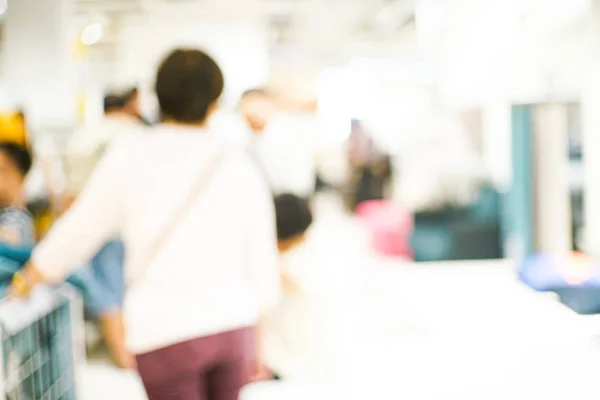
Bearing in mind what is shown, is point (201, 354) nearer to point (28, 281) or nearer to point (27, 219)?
point (28, 281)

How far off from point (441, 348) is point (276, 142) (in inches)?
51.6

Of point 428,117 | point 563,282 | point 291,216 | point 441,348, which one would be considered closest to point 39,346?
point 291,216

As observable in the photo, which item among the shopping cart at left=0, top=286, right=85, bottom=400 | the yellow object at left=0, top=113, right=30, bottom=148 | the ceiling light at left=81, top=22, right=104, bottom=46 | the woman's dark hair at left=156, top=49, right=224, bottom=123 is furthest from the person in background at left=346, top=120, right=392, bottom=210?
the woman's dark hair at left=156, top=49, right=224, bottom=123

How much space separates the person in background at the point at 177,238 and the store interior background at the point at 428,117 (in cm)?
48

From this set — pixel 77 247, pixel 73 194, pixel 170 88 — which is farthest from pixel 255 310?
pixel 73 194

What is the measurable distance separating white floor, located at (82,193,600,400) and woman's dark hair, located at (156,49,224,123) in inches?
36.8

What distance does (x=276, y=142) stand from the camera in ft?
10.8

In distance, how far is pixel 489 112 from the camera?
18.5ft

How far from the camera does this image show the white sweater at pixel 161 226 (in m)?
1.67

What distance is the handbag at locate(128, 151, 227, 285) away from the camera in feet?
5.63

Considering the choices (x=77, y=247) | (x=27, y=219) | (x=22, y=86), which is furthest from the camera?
(x=22, y=86)

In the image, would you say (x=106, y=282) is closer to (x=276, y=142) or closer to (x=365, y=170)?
(x=276, y=142)

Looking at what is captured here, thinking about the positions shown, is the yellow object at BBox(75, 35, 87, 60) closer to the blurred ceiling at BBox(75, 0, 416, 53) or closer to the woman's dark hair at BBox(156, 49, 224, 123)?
the blurred ceiling at BBox(75, 0, 416, 53)

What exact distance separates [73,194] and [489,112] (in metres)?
3.56
